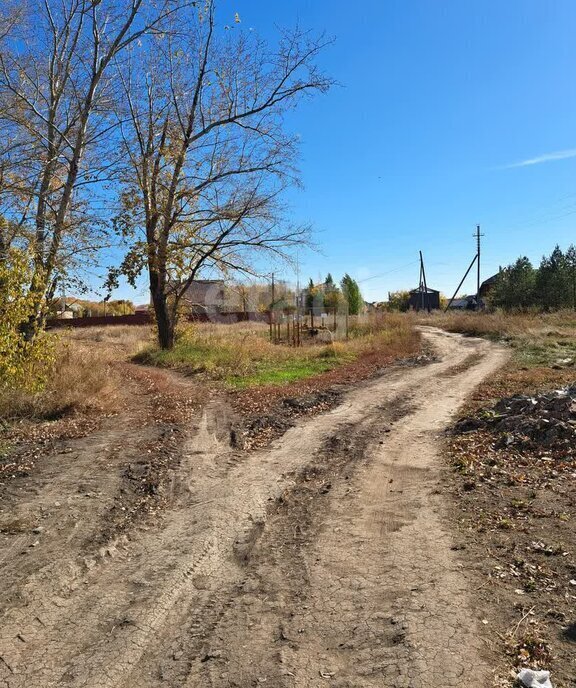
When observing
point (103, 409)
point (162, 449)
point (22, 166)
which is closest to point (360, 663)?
point (162, 449)

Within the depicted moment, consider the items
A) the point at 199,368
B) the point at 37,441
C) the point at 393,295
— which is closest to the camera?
the point at 37,441

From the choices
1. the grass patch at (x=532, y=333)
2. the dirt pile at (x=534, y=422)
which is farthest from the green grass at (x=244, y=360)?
the grass patch at (x=532, y=333)

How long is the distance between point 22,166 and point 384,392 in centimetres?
989

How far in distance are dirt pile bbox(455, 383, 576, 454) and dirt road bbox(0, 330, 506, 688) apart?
1.38 meters

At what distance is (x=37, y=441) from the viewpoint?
301 inches

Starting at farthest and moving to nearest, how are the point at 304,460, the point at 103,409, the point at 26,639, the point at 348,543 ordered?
1. the point at 103,409
2. the point at 304,460
3. the point at 348,543
4. the point at 26,639

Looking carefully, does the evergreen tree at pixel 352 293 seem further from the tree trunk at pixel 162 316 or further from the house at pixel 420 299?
the tree trunk at pixel 162 316

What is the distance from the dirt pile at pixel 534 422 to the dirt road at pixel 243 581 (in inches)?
54.4

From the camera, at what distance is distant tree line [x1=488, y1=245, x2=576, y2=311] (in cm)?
4644

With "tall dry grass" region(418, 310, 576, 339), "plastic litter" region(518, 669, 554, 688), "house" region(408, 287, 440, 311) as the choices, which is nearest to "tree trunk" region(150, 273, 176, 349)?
"tall dry grass" region(418, 310, 576, 339)

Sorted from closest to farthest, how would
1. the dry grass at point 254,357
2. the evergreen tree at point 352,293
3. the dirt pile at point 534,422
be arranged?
the dirt pile at point 534,422
the dry grass at point 254,357
the evergreen tree at point 352,293

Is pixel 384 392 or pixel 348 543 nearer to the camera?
pixel 348 543

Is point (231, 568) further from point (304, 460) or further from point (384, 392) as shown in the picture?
point (384, 392)

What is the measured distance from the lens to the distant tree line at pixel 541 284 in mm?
46438
